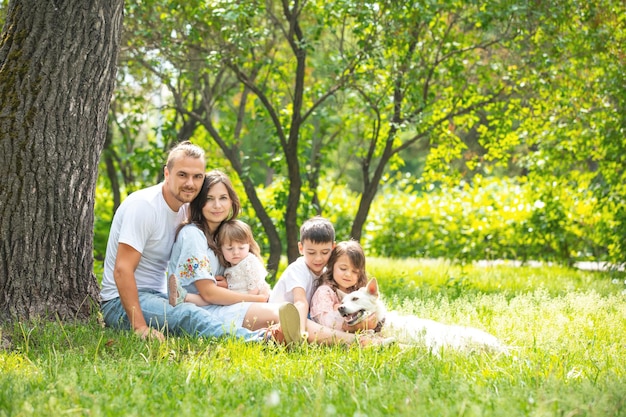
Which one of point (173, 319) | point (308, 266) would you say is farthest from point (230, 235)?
point (173, 319)

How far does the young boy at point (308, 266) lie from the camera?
16.0 ft

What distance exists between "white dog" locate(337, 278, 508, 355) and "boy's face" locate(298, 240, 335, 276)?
1.08ft

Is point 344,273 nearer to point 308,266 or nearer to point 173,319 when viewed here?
point 308,266

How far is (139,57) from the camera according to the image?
7.85m

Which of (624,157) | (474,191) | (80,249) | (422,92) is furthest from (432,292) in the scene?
(474,191)

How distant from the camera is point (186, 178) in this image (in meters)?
4.68

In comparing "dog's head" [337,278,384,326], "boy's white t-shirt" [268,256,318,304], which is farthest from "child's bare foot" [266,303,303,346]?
"boy's white t-shirt" [268,256,318,304]

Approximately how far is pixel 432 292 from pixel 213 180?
314 centimetres

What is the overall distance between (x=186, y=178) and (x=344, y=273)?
4.06 ft

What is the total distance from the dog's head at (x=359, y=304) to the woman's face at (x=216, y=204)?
1.04 metres

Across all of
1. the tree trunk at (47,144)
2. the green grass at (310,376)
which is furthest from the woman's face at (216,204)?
the green grass at (310,376)

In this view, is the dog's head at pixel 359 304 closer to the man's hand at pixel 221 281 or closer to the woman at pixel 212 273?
the woman at pixel 212 273

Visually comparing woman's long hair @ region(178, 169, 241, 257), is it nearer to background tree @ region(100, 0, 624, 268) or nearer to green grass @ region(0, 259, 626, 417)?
green grass @ region(0, 259, 626, 417)

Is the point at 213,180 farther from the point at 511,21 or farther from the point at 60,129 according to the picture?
the point at 511,21
